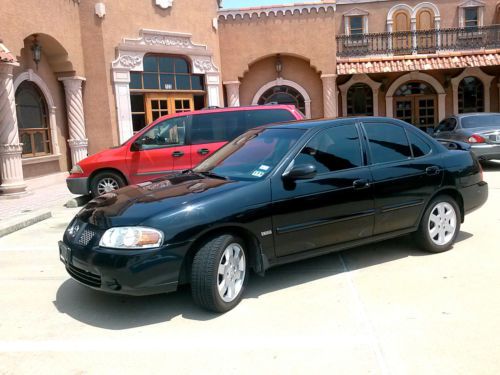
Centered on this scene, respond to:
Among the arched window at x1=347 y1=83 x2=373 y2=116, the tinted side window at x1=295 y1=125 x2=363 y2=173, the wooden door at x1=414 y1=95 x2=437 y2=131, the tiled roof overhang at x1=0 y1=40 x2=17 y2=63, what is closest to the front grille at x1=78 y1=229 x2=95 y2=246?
the tinted side window at x1=295 y1=125 x2=363 y2=173

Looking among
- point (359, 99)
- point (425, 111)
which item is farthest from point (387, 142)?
point (425, 111)

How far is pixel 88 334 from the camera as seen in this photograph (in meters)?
3.68

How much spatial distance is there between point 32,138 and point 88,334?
11162 mm

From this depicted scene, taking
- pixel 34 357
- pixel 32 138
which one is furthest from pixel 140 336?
pixel 32 138

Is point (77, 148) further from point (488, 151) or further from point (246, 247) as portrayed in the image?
point (246, 247)

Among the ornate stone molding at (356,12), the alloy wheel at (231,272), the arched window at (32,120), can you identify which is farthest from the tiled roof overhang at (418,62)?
the alloy wheel at (231,272)

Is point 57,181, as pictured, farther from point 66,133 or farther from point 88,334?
point 88,334

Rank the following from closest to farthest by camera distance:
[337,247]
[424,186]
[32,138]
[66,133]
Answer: [337,247]
[424,186]
[32,138]
[66,133]

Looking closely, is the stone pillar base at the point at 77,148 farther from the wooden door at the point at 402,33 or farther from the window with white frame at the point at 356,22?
the wooden door at the point at 402,33

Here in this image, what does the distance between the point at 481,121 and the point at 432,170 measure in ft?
27.8

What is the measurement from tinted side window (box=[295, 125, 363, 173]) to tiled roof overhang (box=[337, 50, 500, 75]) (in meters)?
14.0

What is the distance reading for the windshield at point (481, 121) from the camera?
1233cm

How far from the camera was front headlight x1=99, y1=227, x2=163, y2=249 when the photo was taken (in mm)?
3727

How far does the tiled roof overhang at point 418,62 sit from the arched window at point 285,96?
6.11 feet
